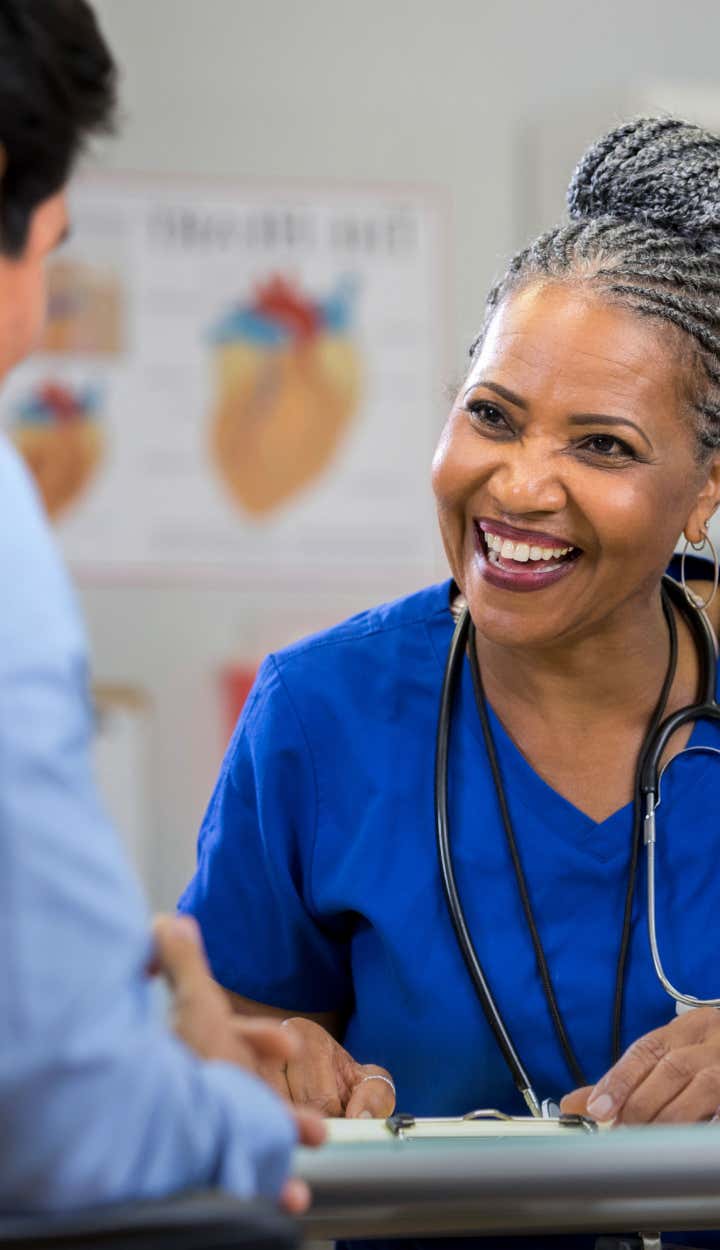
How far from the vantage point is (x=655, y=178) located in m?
1.48

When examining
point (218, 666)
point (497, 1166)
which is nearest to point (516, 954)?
point (497, 1166)

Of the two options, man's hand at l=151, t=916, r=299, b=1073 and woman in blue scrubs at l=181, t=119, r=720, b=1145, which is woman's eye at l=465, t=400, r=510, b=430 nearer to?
woman in blue scrubs at l=181, t=119, r=720, b=1145

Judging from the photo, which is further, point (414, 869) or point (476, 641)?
point (476, 641)

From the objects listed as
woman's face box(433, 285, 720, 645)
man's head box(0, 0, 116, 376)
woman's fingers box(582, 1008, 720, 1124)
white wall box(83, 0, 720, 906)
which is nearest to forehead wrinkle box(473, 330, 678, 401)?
woman's face box(433, 285, 720, 645)

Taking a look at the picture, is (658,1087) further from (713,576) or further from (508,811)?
(713,576)

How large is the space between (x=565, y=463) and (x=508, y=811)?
12.5 inches

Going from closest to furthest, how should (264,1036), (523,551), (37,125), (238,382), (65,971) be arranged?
(65,971) < (37,125) < (264,1036) < (523,551) < (238,382)

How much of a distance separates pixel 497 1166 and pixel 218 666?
80.4 inches

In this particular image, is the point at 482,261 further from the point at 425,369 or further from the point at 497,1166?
the point at 497,1166

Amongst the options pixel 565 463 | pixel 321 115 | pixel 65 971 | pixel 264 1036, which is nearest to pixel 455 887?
pixel 565 463

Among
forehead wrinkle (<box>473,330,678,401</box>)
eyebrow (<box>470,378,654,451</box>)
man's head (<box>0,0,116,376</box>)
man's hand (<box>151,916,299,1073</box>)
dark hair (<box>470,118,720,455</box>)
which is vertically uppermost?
man's head (<box>0,0,116,376</box>)

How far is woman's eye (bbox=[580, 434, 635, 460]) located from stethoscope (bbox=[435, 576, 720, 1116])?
0.23 m

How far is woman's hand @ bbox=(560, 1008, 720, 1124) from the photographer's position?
119 cm

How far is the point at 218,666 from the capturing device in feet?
9.50
